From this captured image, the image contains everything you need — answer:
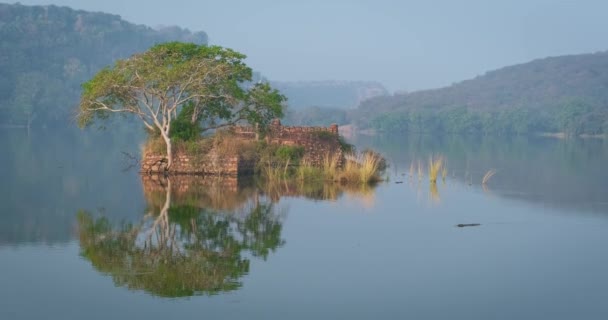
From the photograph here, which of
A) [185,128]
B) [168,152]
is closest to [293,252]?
[168,152]

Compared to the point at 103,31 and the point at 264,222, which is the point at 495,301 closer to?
the point at 264,222

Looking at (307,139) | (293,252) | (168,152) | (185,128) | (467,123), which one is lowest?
(293,252)

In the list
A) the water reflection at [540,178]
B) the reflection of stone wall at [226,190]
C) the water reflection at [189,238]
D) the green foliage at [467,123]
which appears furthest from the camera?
the green foliage at [467,123]

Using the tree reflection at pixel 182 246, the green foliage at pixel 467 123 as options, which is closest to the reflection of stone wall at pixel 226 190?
the tree reflection at pixel 182 246

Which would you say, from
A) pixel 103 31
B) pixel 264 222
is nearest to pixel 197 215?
pixel 264 222

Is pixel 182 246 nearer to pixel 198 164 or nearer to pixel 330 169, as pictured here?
pixel 330 169

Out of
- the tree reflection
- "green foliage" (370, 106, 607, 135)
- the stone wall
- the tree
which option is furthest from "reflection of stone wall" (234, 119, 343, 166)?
"green foliage" (370, 106, 607, 135)

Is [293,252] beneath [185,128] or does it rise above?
beneath

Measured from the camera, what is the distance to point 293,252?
15.0m

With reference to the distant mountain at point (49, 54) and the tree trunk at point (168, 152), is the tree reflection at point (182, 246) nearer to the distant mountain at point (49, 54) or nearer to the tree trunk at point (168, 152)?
the tree trunk at point (168, 152)

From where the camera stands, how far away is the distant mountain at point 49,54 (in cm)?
10356

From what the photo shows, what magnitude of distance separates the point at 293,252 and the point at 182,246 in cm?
194

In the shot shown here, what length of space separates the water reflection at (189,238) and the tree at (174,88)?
4754mm

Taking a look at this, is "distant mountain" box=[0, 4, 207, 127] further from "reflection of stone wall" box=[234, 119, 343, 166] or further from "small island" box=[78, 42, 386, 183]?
"reflection of stone wall" box=[234, 119, 343, 166]
